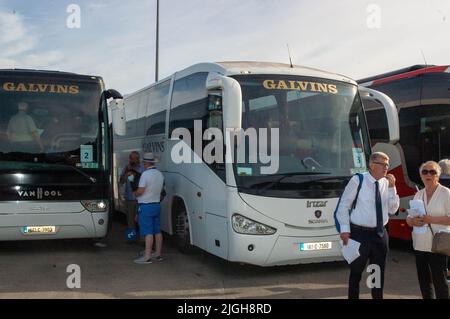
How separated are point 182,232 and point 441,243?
491cm

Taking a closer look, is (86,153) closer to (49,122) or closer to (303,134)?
(49,122)

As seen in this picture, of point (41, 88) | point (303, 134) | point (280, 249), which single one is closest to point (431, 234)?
point (280, 249)

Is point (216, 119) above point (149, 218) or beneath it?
above

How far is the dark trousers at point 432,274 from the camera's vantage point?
534cm

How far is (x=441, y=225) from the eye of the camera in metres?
5.35

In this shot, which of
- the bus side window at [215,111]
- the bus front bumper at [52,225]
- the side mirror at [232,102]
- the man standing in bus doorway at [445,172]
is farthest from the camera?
the bus front bumper at [52,225]

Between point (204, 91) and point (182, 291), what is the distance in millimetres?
3137

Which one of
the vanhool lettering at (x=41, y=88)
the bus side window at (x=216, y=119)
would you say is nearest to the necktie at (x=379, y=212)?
the bus side window at (x=216, y=119)

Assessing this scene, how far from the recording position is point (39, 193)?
28.9 feet

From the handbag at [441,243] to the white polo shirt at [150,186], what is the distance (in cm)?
461

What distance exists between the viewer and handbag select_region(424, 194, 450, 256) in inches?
206

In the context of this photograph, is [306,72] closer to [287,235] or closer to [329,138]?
[329,138]

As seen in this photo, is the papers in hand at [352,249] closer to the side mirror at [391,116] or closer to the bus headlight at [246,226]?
the bus headlight at [246,226]
